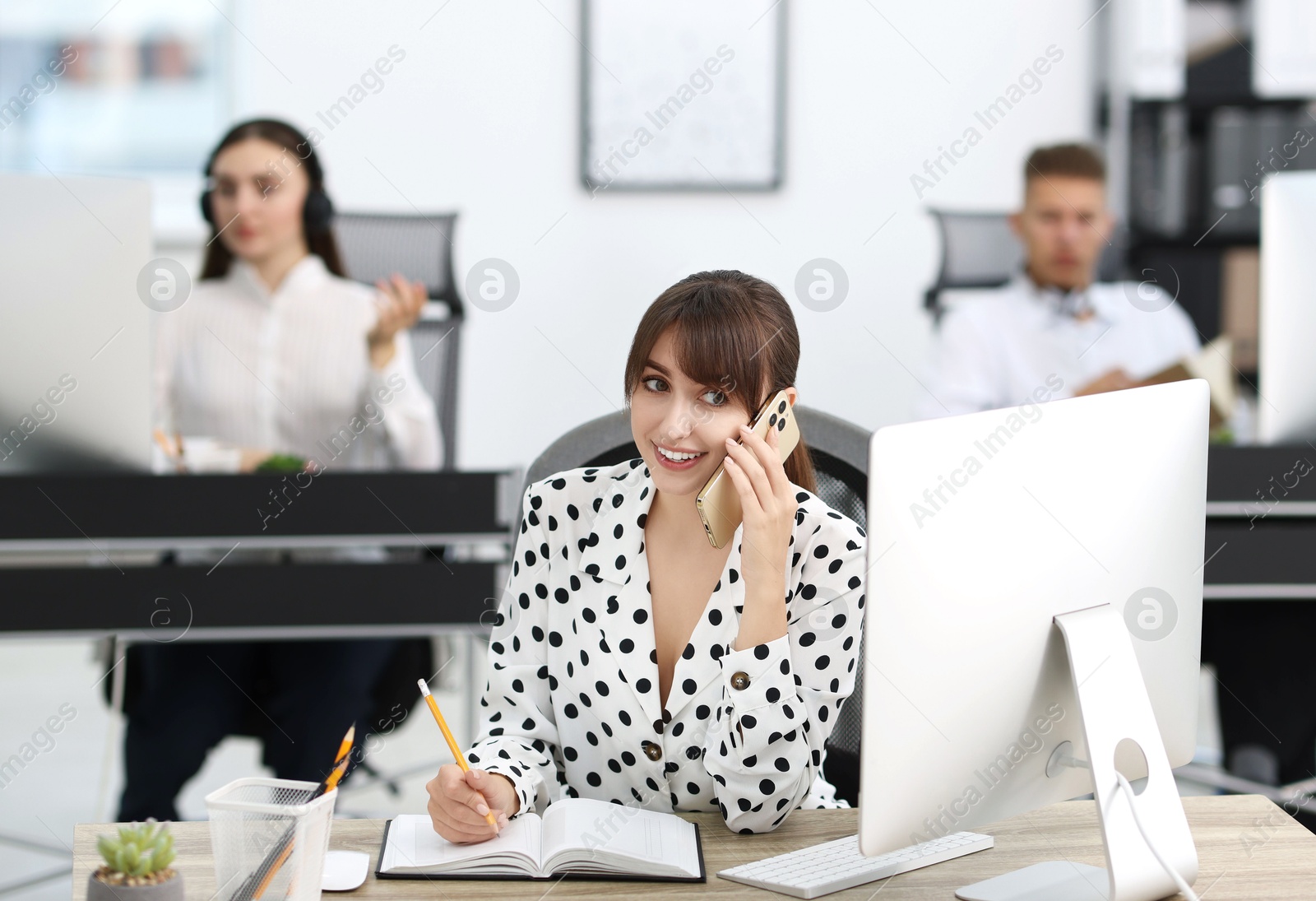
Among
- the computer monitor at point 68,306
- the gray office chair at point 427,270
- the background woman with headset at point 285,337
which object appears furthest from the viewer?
the gray office chair at point 427,270

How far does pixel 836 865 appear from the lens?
961mm

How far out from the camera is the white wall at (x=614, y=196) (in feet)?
12.2

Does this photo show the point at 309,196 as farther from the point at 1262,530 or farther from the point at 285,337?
the point at 1262,530

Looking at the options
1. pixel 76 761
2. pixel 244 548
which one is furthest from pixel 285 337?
pixel 76 761

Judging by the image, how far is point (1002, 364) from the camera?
3025 mm

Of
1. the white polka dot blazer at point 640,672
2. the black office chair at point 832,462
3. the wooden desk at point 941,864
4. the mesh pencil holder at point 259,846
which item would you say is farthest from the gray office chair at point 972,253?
the mesh pencil holder at point 259,846

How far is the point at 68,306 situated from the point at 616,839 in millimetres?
1066

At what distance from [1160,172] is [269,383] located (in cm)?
281

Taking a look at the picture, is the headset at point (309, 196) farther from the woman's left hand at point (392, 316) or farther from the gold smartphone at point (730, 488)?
the gold smartphone at point (730, 488)

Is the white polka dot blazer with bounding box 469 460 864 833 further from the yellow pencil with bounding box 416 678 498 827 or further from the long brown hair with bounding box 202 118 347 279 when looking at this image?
the long brown hair with bounding box 202 118 347 279

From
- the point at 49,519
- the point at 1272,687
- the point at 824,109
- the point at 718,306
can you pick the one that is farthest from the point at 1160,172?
the point at 49,519

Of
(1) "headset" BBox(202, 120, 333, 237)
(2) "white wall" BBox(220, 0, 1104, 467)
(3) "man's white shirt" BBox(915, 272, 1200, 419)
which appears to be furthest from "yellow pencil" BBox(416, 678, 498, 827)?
(2) "white wall" BBox(220, 0, 1104, 467)

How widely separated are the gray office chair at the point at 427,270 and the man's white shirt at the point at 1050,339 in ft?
3.72

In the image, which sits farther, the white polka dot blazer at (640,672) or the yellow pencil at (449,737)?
the white polka dot blazer at (640,672)
